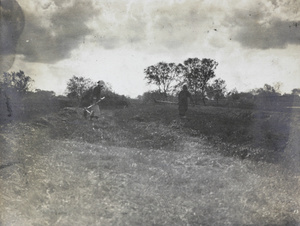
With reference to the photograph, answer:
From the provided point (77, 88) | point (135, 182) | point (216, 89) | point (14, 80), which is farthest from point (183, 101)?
point (216, 89)

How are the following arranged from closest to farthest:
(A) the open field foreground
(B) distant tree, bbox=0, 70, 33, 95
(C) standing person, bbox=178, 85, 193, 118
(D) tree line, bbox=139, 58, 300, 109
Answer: (A) the open field foreground
(B) distant tree, bbox=0, 70, 33, 95
(C) standing person, bbox=178, 85, 193, 118
(D) tree line, bbox=139, 58, 300, 109

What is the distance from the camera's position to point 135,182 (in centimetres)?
708

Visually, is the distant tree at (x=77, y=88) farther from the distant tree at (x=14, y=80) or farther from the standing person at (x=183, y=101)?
the standing person at (x=183, y=101)

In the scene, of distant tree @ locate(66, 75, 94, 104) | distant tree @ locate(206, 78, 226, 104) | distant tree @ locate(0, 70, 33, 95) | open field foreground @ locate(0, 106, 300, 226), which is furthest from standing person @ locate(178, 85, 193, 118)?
distant tree @ locate(206, 78, 226, 104)

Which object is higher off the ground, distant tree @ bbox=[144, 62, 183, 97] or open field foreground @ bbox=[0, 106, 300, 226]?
distant tree @ bbox=[144, 62, 183, 97]

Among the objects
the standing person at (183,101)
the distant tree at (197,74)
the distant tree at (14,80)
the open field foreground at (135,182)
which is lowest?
the open field foreground at (135,182)

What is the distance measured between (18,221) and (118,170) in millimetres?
3386

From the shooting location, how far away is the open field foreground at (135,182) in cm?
550

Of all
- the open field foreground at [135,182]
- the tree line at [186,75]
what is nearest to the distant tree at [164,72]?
the tree line at [186,75]

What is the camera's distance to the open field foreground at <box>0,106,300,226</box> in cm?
550

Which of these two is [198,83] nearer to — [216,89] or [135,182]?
[216,89]

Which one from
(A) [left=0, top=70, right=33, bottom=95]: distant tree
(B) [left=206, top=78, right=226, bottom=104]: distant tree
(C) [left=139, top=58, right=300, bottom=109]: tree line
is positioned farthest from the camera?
(B) [left=206, top=78, right=226, bottom=104]: distant tree

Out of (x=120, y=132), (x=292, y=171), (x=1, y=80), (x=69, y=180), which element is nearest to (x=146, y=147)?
(x=120, y=132)

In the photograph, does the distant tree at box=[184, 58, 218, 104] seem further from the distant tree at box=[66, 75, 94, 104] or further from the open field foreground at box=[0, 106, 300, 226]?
the open field foreground at box=[0, 106, 300, 226]
